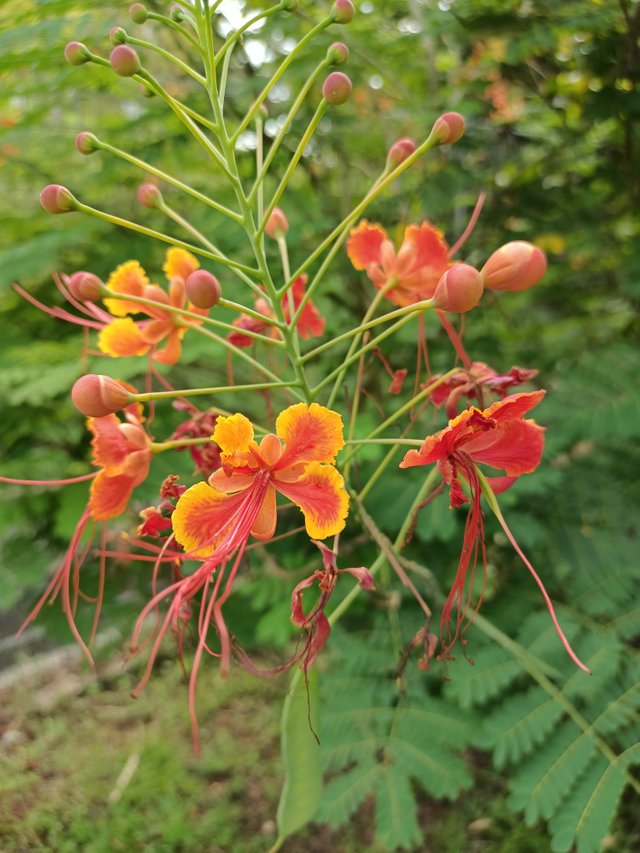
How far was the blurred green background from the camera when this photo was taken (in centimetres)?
161

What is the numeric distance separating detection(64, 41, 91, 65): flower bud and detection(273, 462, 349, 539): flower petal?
0.67 meters

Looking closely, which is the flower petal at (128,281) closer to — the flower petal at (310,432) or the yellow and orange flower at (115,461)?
the yellow and orange flower at (115,461)

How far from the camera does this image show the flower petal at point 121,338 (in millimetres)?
1190

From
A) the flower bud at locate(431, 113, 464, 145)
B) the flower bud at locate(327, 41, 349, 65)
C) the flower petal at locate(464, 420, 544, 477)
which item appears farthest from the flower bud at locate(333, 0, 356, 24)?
the flower petal at locate(464, 420, 544, 477)

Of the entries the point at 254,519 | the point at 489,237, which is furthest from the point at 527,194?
the point at 254,519

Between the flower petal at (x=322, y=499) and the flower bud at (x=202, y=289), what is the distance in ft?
0.83

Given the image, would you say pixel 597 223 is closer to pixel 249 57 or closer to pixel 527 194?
pixel 527 194

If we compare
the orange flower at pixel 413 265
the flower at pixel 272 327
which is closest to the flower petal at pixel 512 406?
the orange flower at pixel 413 265

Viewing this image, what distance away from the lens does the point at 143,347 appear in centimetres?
122

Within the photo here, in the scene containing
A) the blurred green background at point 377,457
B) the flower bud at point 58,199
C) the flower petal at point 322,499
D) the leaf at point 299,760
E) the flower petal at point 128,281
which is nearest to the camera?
the flower petal at point 322,499

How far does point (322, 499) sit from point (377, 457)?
909mm

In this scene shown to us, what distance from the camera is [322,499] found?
2.97 ft

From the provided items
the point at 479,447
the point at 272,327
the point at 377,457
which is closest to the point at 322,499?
the point at 479,447

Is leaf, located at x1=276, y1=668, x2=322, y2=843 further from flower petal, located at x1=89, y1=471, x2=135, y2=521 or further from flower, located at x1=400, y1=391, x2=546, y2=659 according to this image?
flower petal, located at x1=89, y1=471, x2=135, y2=521
